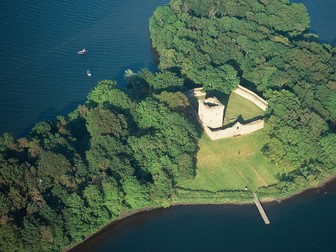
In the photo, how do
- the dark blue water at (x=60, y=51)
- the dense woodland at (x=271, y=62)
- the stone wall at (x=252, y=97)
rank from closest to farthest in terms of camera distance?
the dense woodland at (x=271, y=62)
the stone wall at (x=252, y=97)
the dark blue water at (x=60, y=51)

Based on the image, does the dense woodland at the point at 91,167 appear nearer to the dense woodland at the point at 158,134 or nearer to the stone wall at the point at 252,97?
the dense woodland at the point at 158,134

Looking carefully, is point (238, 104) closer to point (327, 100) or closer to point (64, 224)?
point (327, 100)

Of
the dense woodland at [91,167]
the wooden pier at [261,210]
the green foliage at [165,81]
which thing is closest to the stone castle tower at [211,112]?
the dense woodland at [91,167]

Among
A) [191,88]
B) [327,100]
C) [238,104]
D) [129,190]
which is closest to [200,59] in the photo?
[191,88]

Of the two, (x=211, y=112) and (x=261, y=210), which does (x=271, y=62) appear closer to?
(x=211, y=112)

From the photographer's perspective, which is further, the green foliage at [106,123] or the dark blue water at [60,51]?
the dark blue water at [60,51]

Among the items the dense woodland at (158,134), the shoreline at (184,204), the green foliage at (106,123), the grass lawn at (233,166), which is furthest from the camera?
the grass lawn at (233,166)
